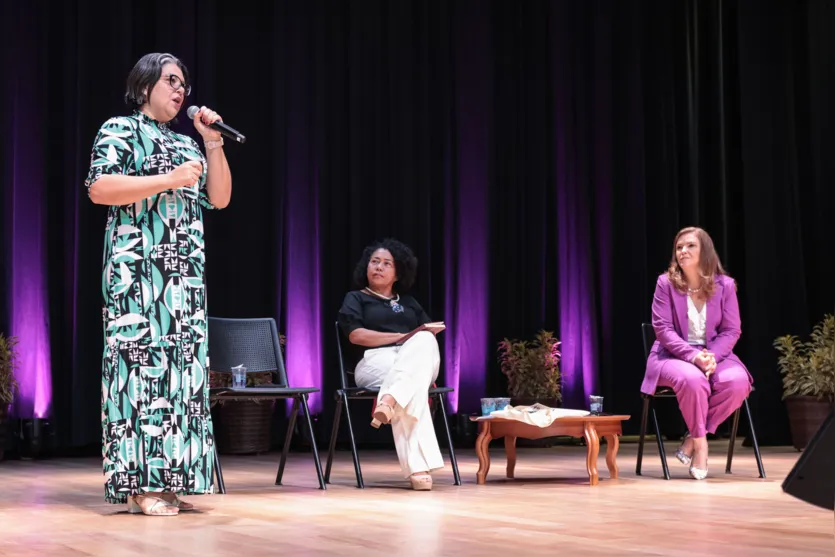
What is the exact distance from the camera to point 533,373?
7246mm

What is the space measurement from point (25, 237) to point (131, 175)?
10.6 ft

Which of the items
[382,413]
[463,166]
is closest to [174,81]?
[382,413]

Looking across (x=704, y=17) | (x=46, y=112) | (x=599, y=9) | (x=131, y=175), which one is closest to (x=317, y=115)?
(x=46, y=112)

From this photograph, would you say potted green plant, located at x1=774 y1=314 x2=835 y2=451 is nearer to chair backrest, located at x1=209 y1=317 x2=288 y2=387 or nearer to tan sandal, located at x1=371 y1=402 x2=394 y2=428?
tan sandal, located at x1=371 y1=402 x2=394 y2=428

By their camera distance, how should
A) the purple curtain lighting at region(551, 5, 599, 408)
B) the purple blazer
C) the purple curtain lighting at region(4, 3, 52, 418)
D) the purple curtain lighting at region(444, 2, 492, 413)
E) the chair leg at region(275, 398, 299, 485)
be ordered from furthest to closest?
the purple curtain lighting at region(551, 5, 599, 408) → the purple curtain lighting at region(444, 2, 492, 413) → the purple curtain lighting at region(4, 3, 52, 418) → the purple blazer → the chair leg at region(275, 398, 299, 485)

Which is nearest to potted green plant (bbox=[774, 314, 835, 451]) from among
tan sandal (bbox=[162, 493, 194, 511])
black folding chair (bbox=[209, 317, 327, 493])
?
black folding chair (bbox=[209, 317, 327, 493])

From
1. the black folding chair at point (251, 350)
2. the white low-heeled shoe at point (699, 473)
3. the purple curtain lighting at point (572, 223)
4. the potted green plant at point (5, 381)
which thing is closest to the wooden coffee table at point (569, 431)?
the white low-heeled shoe at point (699, 473)

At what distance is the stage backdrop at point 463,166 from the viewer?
6.35 metres

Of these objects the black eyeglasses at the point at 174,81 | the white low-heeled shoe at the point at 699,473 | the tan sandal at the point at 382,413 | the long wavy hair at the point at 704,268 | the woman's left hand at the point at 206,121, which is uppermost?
the black eyeglasses at the point at 174,81

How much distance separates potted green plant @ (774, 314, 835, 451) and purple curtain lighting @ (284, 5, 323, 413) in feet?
9.54

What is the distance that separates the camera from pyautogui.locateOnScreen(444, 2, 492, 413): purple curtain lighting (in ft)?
24.2

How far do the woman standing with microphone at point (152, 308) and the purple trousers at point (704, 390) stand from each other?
88.6 inches

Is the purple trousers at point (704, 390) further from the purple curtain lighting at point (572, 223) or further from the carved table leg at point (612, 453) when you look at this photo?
Answer: the purple curtain lighting at point (572, 223)

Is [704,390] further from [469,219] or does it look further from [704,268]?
[469,219]
